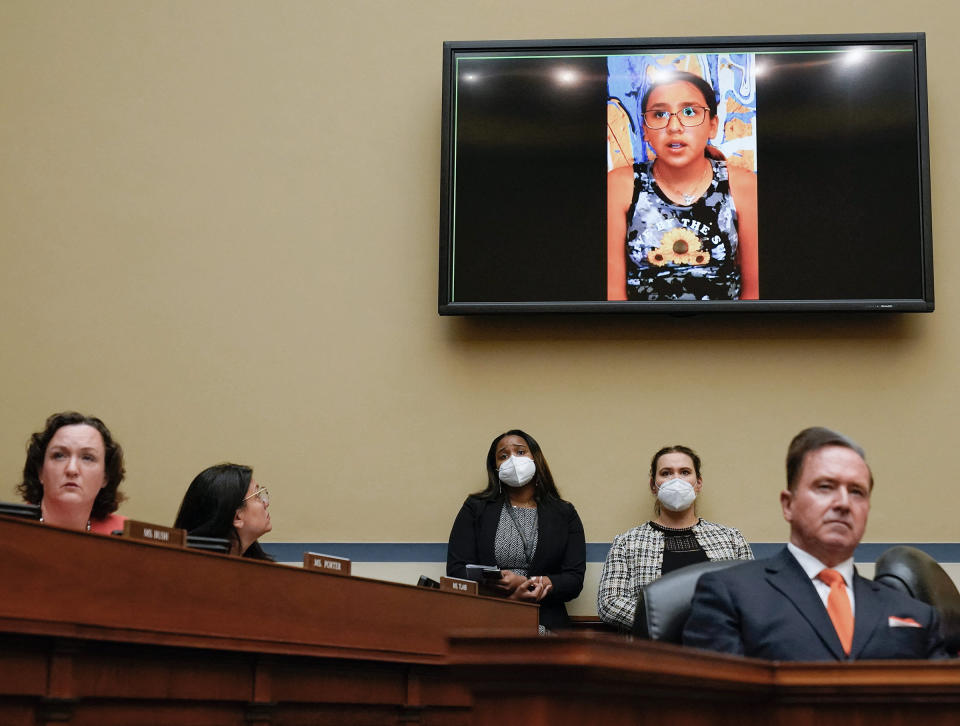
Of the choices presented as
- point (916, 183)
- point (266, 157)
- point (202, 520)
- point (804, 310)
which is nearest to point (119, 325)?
point (266, 157)

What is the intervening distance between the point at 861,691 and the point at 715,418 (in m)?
3.75

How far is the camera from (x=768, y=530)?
17.7 ft

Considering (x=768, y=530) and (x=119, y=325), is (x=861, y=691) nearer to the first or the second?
(x=768, y=530)

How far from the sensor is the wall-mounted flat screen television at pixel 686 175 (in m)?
5.44

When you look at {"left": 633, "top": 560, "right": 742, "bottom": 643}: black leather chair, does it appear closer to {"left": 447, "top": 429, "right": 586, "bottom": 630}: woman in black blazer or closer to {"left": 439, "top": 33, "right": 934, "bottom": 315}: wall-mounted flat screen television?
{"left": 447, "top": 429, "right": 586, "bottom": 630}: woman in black blazer

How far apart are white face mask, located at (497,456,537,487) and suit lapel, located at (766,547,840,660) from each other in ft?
8.35

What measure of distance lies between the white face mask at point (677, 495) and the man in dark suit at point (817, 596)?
7.40ft

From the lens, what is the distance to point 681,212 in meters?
5.54

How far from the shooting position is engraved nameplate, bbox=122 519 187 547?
2.86m

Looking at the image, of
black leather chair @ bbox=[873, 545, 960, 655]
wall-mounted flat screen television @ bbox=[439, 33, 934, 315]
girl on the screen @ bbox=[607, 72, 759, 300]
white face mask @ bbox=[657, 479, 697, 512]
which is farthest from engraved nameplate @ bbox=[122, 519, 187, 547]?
girl on the screen @ bbox=[607, 72, 759, 300]

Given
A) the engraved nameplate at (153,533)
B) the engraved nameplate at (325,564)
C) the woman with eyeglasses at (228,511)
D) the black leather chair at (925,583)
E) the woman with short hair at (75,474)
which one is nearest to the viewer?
the engraved nameplate at (153,533)

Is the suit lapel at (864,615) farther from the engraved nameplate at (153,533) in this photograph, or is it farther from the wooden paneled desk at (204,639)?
the engraved nameplate at (153,533)

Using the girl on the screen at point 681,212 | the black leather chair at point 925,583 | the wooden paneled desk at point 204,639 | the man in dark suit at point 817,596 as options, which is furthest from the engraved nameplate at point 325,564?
the girl on the screen at point 681,212

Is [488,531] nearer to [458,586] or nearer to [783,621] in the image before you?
[458,586]
